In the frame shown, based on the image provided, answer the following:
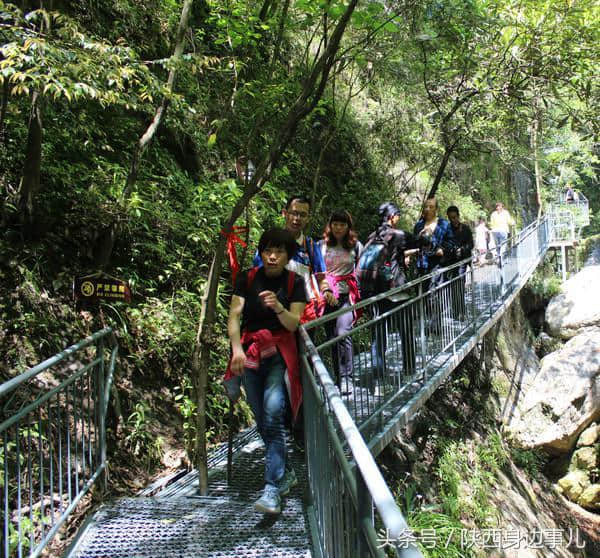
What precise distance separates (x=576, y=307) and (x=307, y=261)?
45.6 ft

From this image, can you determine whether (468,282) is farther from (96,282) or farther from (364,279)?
(96,282)

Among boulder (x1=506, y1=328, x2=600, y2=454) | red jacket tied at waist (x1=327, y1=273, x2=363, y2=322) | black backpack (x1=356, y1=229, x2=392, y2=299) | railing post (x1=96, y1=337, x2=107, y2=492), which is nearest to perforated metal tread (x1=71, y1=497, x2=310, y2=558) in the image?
railing post (x1=96, y1=337, x2=107, y2=492)

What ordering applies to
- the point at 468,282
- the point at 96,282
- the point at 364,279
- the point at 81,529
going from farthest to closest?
the point at 468,282 → the point at 364,279 → the point at 96,282 → the point at 81,529

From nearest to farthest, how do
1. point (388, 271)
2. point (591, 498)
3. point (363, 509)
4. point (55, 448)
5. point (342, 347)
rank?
1. point (363, 509)
2. point (55, 448)
3. point (342, 347)
4. point (388, 271)
5. point (591, 498)

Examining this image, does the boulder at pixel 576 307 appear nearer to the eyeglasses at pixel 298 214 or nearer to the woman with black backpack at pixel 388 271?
the woman with black backpack at pixel 388 271

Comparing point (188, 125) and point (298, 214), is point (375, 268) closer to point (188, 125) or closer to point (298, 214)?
point (298, 214)

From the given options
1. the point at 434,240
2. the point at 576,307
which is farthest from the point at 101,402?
the point at 576,307

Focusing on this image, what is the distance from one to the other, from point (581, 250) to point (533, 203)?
9.80 ft

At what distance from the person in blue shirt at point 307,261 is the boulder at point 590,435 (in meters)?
9.67

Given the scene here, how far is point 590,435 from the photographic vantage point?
11.0 m

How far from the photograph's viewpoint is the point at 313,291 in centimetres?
395

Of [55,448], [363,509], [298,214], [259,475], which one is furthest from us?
[259,475]

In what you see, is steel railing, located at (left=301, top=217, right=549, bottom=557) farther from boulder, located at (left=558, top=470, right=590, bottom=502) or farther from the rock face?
boulder, located at (left=558, top=470, right=590, bottom=502)

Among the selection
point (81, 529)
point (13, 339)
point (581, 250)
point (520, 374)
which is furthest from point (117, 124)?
point (581, 250)
